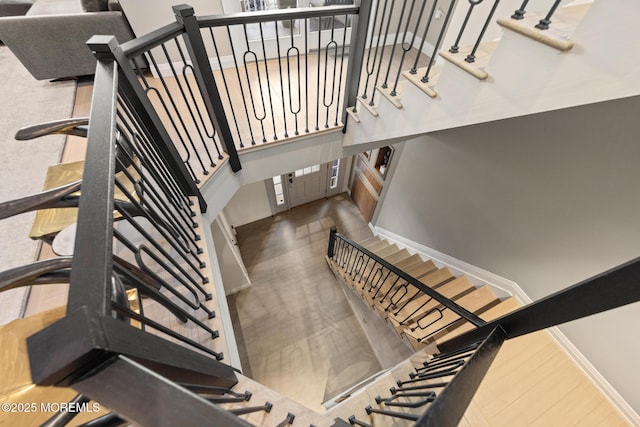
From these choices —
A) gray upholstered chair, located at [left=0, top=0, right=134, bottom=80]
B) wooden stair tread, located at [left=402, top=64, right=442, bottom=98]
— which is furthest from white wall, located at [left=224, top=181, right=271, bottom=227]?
wooden stair tread, located at [left=402, top=64, right=442, bottom=98]

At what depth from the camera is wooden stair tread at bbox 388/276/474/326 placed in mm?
2496

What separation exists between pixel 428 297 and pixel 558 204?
52.3 inches

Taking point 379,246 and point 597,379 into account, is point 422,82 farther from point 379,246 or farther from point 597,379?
point 379,246

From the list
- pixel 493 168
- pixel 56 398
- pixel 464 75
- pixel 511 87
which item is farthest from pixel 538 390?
pixel 56 398

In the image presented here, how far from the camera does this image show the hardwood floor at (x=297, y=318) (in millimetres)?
3164

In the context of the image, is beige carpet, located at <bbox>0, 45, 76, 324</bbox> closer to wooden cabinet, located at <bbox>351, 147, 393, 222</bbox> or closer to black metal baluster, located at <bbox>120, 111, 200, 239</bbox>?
black metal baluster, located at <bbox>120, 111, 200, 239</bbox>

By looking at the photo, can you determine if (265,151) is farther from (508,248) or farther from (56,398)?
(508,248)

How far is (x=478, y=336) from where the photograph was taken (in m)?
1.07

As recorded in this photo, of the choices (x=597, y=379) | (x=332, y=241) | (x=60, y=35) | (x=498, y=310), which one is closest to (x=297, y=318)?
(x=332, y=241)

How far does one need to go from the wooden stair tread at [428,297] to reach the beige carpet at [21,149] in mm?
2798

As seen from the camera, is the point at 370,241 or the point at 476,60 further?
the point at 370,241

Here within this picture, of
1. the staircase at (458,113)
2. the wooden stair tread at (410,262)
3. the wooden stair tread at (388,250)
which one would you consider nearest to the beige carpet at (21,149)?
the staircase at (458,113)

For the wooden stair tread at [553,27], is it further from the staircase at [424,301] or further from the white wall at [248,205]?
the white wall at [248,205]

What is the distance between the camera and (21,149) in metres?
2.21
